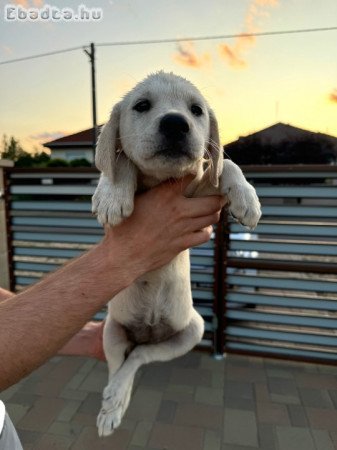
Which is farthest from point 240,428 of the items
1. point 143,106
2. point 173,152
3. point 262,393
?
point 143,106

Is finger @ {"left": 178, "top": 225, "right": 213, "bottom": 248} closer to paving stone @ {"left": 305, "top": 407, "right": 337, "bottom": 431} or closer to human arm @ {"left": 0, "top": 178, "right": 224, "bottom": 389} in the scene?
human arm @ {"left": 0, "top": 178, "right": 224, "bottom": 389}

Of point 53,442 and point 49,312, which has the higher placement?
point 49,312

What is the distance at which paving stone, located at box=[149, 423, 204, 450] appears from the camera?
12.6 ft

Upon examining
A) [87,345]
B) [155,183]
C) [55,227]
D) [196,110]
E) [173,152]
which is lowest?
[87,345]

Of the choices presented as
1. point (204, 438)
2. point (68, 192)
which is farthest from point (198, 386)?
point (68, 192)

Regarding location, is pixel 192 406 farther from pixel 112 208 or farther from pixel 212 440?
pixel 112 208

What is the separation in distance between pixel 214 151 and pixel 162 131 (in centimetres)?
43

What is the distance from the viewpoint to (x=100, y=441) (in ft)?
12.8

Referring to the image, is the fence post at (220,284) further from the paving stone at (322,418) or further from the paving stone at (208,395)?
the paving stone at (322,418)

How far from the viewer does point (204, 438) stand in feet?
12.9

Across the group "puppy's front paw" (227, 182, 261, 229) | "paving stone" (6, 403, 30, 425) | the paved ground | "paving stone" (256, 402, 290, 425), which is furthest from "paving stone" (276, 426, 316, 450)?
"puppy's front paw" (227, 182, 261, 229)

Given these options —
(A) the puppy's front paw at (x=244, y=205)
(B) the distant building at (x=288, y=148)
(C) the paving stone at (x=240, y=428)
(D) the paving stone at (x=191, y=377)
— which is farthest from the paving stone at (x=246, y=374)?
(B) the distant building at (x=288, y=148)

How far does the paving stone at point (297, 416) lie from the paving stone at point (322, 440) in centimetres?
14

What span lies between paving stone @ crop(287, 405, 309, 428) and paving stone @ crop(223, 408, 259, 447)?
427 millimetres
